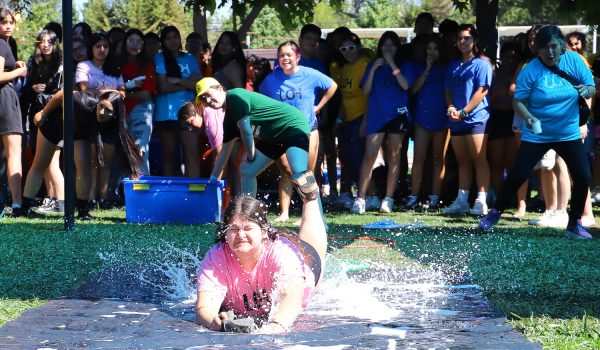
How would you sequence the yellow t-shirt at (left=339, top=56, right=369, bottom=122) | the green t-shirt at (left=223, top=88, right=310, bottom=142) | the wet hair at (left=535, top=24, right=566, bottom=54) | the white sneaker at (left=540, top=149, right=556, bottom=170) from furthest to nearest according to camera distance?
the yellow t-shirt at (left=339, top=56, right=369, bottom=122) → the white sneaker at (left=540, top=149, right=556, bottom=170) → the wet hair at (left=535, top=24, right=566, bottom=54) → the green t-shirt at (left=223, top=88, right=310, bottom=142)

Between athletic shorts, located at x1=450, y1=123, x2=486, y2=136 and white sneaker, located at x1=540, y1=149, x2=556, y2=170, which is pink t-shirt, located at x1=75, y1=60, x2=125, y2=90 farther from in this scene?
white sneaker, located at x1=540, y1=149, x2=556, y2=170

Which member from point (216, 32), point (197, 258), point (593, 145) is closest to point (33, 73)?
point (197, 258)

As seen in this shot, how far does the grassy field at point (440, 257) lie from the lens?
5895 millimetres

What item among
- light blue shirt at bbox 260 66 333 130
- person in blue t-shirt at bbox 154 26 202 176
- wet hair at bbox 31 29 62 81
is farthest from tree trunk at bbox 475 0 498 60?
wet hair at bbox 31 29 62 81

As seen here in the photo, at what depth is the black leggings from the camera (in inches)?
361

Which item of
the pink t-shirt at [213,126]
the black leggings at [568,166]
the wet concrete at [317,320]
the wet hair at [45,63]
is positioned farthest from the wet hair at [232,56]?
the wet concrete at [317,320]

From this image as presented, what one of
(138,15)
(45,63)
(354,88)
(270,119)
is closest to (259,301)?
(270,119)

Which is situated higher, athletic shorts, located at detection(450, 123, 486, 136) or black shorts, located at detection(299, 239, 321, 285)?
athletic shorts, located at detection(450, 123, 486, 136)

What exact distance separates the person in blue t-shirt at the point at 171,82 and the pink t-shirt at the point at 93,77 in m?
0.64

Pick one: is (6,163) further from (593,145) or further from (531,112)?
(593,145)

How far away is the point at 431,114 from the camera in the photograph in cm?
1159

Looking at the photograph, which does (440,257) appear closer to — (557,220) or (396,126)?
(557,220)

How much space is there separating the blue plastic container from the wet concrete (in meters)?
3.11

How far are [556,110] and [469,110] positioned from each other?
73.9 inches
